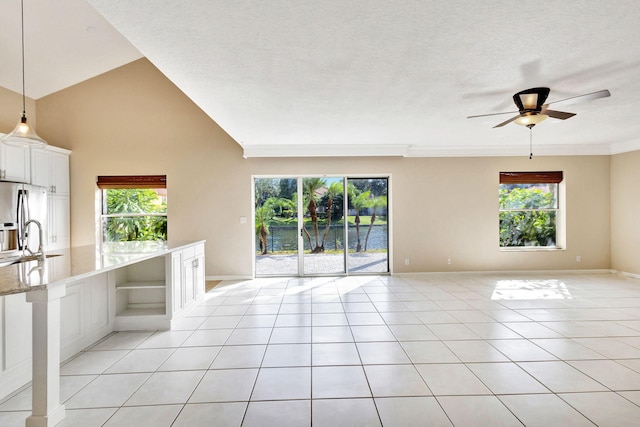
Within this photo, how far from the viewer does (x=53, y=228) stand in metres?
5.23

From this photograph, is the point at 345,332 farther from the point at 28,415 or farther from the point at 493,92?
the point at 493,92

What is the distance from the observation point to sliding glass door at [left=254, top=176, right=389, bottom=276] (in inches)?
235

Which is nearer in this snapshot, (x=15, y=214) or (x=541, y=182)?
(x=15, y=214)

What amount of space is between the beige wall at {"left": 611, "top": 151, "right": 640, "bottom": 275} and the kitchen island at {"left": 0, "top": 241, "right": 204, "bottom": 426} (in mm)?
7401

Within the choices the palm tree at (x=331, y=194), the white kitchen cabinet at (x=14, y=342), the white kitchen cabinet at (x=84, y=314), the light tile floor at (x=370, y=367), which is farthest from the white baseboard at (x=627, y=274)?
the white kitchen cabinet at (x=14, y=342)

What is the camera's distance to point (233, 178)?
229 inches

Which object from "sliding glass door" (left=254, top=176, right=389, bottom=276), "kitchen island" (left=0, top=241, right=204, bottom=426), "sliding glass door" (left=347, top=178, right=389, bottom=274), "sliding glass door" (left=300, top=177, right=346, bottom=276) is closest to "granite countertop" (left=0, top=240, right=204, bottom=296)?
"kitchen island" (left=0, top=241, right=204, bottom=426)

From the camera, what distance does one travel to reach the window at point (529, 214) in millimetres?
6156

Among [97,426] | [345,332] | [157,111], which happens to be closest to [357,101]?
[345,332]

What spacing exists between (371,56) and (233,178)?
3.93m

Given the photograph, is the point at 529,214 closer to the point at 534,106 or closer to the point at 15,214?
the point at 534,106

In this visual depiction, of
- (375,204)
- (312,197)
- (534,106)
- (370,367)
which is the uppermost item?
(534,106)

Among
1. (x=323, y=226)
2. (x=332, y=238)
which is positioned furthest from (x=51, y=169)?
(x=332, y=238)

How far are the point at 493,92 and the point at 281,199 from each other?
152 inches
